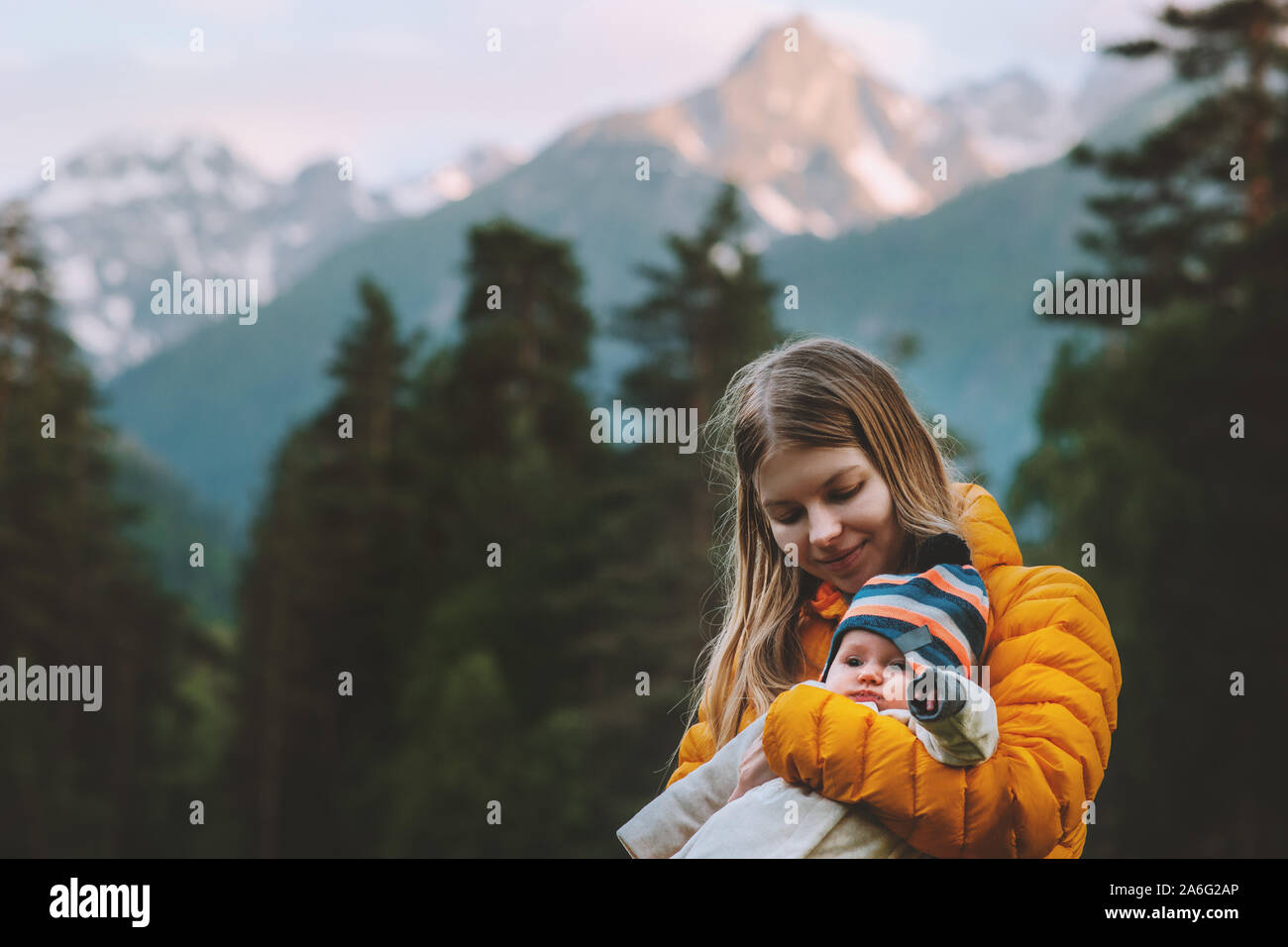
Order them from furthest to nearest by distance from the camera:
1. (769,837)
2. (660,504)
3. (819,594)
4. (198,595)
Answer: (198,595) → (660,504) → (819,594) → (769,837)

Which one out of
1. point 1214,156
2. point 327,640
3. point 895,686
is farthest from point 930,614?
point 327,640

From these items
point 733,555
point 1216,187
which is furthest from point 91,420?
point 733,555

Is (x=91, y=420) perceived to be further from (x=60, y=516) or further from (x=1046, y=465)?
(x=1046, y=465)

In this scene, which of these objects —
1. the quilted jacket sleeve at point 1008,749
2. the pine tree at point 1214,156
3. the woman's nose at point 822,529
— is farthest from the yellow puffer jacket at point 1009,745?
the pine tree at point 1214,156

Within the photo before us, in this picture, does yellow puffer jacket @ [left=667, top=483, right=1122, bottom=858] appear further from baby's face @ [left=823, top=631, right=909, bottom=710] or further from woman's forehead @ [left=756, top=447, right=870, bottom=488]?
woman's forehead @ [left=756, top=447, right=870, bottom=488]

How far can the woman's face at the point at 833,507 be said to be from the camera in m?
2.72

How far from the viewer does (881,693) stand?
2.42 m

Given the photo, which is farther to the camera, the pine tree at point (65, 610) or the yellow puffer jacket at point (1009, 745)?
the pine tree at point (65, 610)

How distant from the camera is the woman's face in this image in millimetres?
2719

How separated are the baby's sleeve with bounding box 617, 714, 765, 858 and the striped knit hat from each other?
0.95 feet

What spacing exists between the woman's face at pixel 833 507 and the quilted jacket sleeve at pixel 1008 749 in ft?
1.07

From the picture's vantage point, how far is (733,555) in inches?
137

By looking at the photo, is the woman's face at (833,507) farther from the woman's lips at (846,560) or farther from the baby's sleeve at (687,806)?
the baby's sleeve at (687,806)
